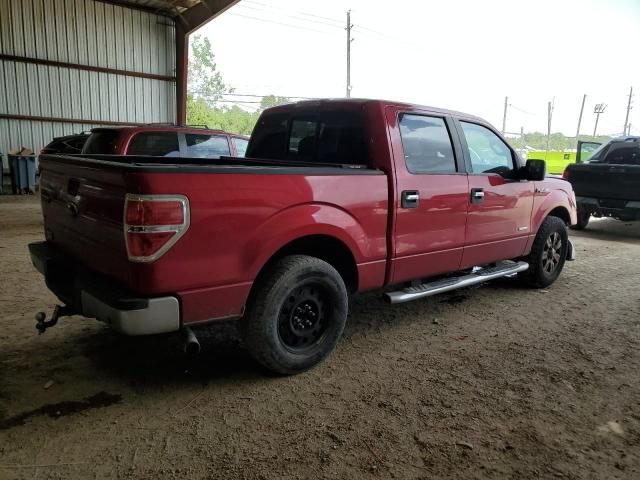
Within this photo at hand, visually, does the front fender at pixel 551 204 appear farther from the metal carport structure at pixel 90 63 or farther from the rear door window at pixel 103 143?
the metal carport structure at pixel 90 63

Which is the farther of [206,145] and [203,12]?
[203,12]

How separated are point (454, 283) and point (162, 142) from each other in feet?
17.2

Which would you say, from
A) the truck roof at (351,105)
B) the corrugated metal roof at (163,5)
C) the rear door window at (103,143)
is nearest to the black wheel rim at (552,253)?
the truck roof at (351,105)

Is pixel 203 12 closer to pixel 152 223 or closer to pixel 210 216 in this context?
Answer: pixel 210 216

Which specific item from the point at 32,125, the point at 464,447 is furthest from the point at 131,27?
the point at 464,447

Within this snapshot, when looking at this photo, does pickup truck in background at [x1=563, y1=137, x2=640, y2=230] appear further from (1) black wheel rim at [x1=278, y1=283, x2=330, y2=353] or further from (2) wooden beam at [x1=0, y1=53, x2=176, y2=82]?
(2) wooden beam at [x1=0, y1=53, x2=176, y2=82]

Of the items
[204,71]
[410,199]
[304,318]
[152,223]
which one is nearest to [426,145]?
[410,199]

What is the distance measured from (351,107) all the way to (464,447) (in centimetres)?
250

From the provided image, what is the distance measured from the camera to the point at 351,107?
3719 mm

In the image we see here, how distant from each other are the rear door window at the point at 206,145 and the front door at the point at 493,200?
455cm

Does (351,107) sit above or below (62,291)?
above

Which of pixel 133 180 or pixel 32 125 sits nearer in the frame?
pixel 133 180

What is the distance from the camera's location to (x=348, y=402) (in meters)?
2.91

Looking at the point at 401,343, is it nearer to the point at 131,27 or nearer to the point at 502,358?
the point at 502,358
